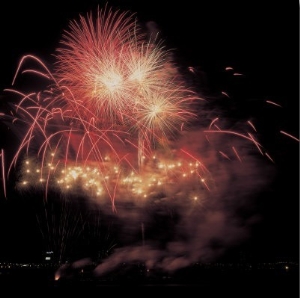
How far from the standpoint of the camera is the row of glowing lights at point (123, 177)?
34.0ft

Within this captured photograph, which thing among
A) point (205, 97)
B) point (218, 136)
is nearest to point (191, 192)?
point (218, 136)

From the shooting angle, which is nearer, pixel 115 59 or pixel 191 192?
pixel 115 59

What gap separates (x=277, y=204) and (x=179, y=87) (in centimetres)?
475

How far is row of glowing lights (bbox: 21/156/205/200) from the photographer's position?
10359 mm

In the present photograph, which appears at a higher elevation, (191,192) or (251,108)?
(251,108)

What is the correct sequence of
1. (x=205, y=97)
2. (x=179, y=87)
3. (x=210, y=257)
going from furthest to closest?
(x=205, y=97), (x=179, y=87), (x=210, y=257)

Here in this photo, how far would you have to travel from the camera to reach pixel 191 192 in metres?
10.9

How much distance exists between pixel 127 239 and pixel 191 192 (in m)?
2.47

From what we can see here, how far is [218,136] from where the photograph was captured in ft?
37.4

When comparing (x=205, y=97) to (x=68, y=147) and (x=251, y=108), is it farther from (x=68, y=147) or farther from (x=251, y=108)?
(x=68, y=147)

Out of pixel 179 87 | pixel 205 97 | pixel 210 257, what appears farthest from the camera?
pixel 205 97

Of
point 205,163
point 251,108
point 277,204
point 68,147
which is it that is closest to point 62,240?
point 68,147

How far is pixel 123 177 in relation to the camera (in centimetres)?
1055

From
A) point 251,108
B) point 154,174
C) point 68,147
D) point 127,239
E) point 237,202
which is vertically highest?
point 251,108
